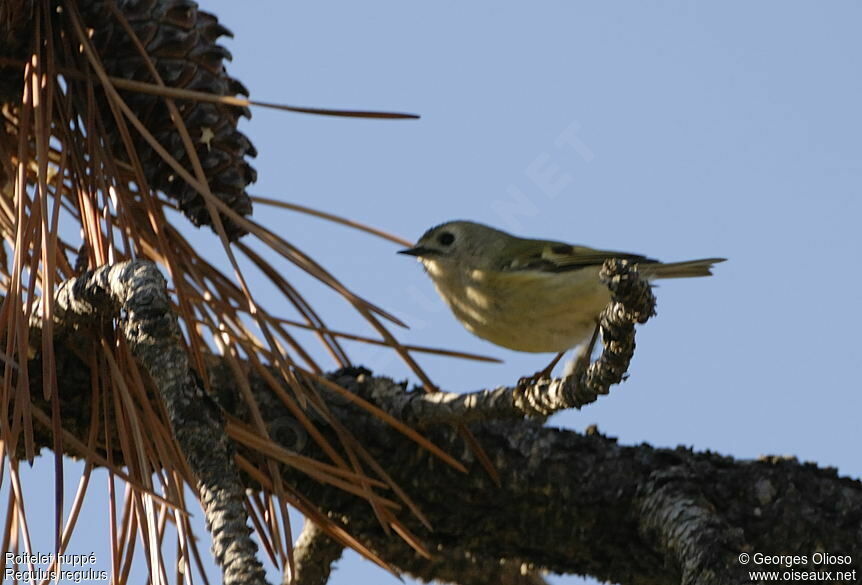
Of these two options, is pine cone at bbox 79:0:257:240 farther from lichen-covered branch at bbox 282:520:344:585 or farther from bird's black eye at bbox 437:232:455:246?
bird's black eye at bbox 437:232:455:246

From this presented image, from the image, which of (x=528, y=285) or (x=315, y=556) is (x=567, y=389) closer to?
(x=315, y=556)

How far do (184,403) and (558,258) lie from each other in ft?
7.83

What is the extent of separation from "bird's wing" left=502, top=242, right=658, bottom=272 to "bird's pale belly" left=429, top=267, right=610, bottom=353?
73mm

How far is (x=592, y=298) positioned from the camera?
3578 millimetres

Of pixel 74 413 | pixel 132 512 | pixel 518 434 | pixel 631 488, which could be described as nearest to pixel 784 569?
pixel 631 488

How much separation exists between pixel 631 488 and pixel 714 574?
0.49 m

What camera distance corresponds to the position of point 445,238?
419cm

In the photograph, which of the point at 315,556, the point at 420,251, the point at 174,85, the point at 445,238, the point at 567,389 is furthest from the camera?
the point at 445,238

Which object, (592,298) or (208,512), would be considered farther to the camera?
(592,298)

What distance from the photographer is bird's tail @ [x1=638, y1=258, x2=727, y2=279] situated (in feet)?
11.7

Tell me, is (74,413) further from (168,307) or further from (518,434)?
(518,434)

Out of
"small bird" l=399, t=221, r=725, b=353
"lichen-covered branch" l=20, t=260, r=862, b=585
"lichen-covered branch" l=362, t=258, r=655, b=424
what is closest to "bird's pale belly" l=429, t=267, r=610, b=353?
"small bird" l=399, t=221, r=725, b=353

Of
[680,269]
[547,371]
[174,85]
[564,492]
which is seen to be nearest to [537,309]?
[547,371]

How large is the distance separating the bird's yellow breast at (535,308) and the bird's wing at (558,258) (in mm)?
54
